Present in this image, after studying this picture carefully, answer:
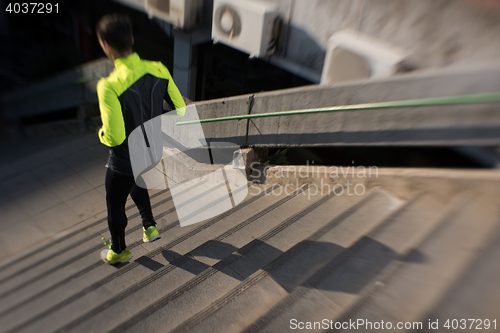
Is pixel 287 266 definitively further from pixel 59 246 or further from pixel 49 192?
pixel 49 192

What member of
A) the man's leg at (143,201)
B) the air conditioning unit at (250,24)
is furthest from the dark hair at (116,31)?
the air conditioning unit at (250,24)

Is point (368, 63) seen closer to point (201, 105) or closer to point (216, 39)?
point (201, 105)

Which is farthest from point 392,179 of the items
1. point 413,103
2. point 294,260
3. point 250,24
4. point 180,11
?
point 180,11

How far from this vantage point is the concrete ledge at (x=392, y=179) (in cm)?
247

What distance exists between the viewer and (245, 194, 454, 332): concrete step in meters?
1.98

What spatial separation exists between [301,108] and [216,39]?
3.62m

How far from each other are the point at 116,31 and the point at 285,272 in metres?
2.09

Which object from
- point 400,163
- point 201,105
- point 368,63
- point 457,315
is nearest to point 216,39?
point 201,105

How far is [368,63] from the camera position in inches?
154

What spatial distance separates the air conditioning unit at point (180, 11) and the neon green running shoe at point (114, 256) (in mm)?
5374

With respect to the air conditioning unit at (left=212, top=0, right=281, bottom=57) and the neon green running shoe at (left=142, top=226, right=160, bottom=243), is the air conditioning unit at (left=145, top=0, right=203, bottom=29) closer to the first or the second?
the air conditioning unit at (left=212, top=0, right=281, bottom=57)

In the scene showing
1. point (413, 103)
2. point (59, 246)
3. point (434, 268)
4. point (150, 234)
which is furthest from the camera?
point (59, 246)

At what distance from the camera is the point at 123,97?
2.29 m

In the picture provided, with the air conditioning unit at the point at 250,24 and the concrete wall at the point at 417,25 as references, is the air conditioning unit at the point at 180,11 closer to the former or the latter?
the air conditioning unit at the point at 250,24
